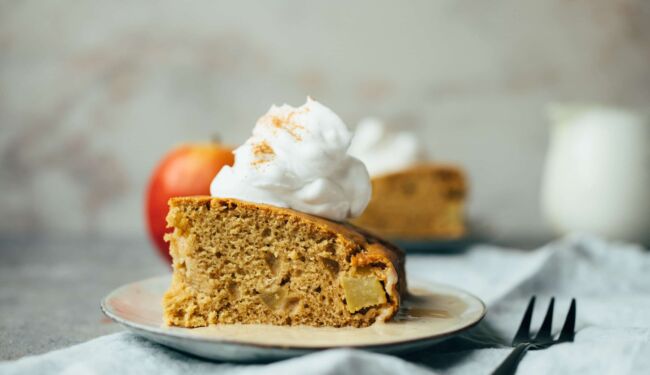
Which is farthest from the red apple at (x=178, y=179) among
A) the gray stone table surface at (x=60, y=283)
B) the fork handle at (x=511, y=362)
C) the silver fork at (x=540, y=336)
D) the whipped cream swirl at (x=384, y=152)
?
the fork handle at (x=511, y=362)

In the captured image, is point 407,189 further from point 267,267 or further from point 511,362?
point 511,362

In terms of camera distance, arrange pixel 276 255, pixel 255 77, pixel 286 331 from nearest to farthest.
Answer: pixel 286 331, pixel 276 255, pixel 255 77

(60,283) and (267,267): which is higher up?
(267,267)

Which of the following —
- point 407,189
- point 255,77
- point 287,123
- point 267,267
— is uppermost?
point 255,77

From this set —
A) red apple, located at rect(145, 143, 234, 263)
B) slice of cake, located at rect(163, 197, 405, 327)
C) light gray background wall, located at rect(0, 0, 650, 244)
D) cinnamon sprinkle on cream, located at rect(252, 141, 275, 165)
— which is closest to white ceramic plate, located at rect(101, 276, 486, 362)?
slice of cake, located at rect(163, 197, 405, 327)

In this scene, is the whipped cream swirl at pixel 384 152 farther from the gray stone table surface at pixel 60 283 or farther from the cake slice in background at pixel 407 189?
the gray stone table surface at pixel 60 283

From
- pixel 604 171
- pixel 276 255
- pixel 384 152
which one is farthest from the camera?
pixel 384 152

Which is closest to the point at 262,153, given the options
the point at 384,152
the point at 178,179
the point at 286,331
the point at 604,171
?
the point at 286,331

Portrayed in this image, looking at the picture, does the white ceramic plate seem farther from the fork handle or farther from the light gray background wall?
the light gray background wall
